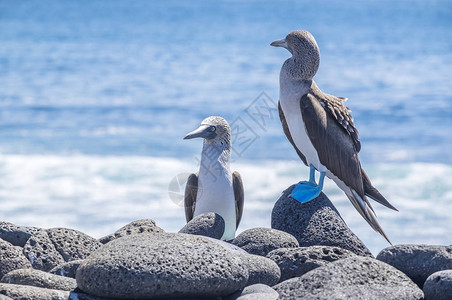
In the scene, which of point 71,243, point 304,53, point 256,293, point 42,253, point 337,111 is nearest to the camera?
point 256,293

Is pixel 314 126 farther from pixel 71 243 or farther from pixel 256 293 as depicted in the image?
pixel 71 243

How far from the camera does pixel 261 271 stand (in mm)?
5305

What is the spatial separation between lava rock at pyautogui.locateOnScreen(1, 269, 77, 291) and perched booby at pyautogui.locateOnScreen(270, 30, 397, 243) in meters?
2.34

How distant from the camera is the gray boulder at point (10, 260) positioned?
5.48m

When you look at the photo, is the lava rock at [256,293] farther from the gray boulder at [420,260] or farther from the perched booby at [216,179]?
the perched booby at [216,179]

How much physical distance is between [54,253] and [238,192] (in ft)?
6.38

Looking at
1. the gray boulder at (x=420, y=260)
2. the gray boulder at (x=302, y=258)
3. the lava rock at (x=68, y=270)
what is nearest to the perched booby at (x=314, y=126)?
the gray boulder at (x=302, y=258)

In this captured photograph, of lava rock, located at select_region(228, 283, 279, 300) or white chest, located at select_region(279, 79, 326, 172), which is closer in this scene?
lava rock, located at select_region(228, 283, 279, 300)

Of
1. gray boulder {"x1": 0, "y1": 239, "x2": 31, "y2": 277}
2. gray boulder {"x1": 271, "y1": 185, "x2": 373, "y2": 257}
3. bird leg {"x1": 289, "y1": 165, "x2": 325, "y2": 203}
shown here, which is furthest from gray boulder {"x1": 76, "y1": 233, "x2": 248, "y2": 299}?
bird leg {"x1": 289, "y1": 165, "x2": 325, "y2": 203}

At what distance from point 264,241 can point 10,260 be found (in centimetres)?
200

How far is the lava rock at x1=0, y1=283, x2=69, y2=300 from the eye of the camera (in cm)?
453

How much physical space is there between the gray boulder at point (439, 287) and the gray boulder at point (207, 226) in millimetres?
2005

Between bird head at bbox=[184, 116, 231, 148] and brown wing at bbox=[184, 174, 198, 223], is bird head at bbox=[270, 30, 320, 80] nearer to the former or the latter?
bird head at bbox=[184, 116, 231, 148]

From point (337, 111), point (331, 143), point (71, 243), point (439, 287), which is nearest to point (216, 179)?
point (331, 143)
